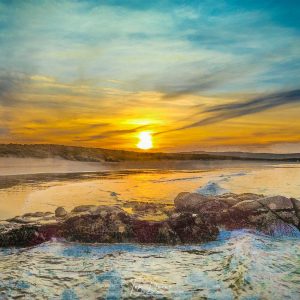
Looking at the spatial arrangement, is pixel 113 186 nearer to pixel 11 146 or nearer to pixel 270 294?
pixel 270 294

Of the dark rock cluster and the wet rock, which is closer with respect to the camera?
the wet rock

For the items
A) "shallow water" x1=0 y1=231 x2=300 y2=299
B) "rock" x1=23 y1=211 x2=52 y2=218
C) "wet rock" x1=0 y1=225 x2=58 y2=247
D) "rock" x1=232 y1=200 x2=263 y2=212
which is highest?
"rock" x1=232 y1=200 x2=263 y2=212

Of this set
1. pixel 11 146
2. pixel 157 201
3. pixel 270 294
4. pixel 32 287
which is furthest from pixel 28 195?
pixel 11 146

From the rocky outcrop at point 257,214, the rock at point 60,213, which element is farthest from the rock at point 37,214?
the rocky outcrop at point 257,214

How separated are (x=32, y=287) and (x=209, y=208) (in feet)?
32.9

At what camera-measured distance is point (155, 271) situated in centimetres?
1168

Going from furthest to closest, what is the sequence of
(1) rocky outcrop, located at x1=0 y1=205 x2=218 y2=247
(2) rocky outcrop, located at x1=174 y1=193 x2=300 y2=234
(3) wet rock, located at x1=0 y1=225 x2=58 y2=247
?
1. (2) rocky outcrop, located at x1=174 y1=193 x2=300 y2=234
2. (1) rocky outcrop, located at x1=0 y1=205 x2=218 y2=247
3. (3) wet rock, located at x1=0 y1=225 x2=58 y2=247

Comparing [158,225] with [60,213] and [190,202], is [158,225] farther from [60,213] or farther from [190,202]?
[60,213]

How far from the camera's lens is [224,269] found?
1158cm

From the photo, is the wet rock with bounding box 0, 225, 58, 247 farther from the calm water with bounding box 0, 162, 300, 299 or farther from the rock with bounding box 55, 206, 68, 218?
the rock with bounding box 55, 206, 68, 218

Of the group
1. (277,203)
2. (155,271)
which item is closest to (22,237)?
(155,271)

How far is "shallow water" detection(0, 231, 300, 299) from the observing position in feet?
32.7

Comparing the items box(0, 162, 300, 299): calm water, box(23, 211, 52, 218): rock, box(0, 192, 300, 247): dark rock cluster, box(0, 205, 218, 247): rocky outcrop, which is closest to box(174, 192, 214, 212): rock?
box(0, 192, 300, 247): dark rock cluster

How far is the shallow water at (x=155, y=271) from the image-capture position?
32.7 feet
